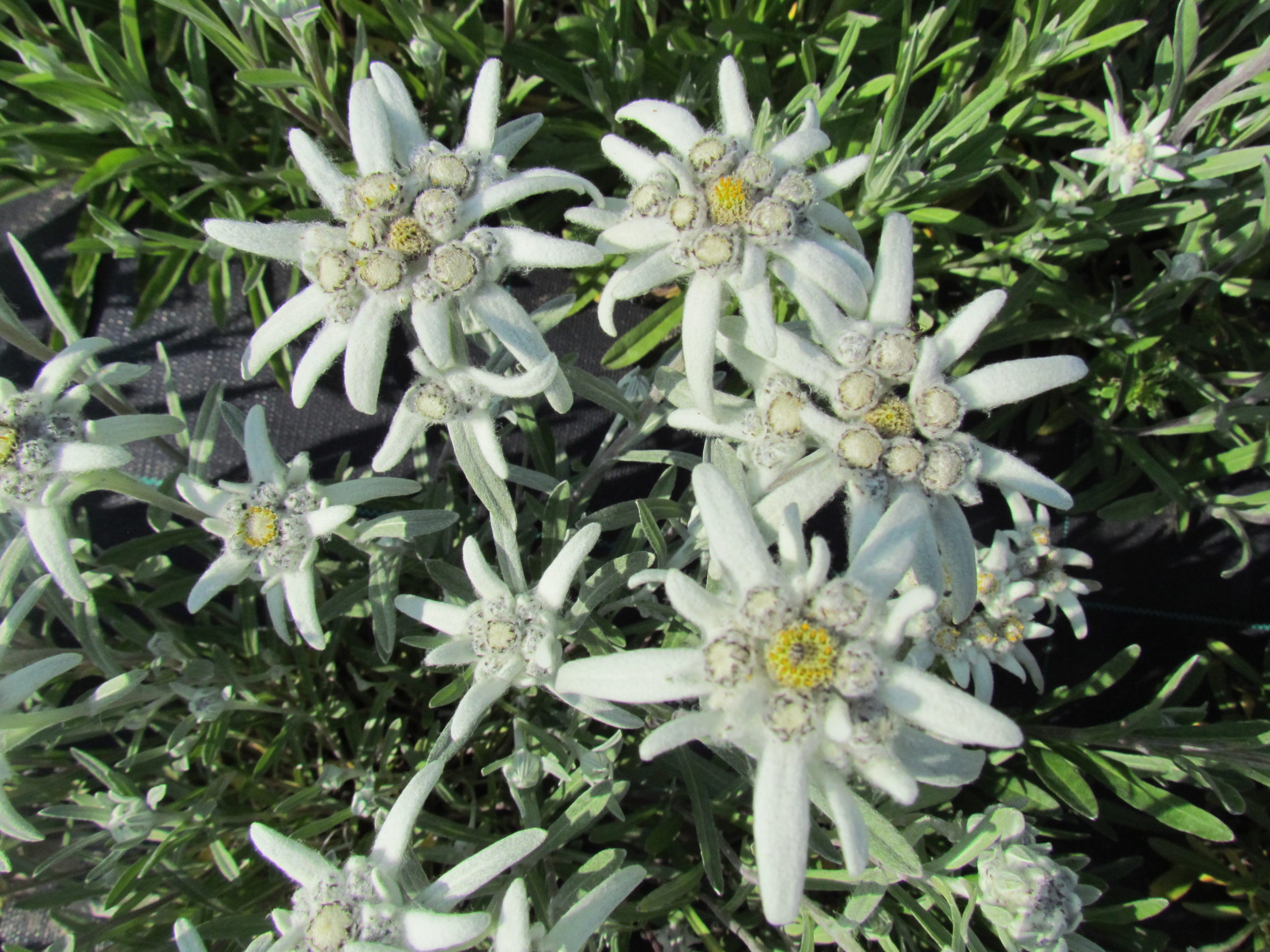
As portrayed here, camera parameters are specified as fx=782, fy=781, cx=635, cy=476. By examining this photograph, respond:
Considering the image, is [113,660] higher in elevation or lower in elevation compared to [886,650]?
lower

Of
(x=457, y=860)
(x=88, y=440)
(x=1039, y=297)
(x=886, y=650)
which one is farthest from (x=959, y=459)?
(x=88, y=440)

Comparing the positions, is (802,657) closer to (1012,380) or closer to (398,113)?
(1012,380)

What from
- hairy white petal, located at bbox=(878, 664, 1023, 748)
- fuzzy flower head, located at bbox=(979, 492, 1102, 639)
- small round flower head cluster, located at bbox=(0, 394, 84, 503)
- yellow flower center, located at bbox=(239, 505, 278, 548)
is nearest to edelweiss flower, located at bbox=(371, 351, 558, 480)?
yellow flower center, located at bbox=(239, 505, 278, 548)

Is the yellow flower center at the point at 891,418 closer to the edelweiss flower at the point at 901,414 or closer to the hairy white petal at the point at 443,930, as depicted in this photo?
the edelweiss flower at the point at 901,414

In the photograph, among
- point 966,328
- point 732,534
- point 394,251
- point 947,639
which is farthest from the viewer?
point 947,639

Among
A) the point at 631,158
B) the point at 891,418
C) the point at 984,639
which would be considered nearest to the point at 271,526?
the point at 631,158

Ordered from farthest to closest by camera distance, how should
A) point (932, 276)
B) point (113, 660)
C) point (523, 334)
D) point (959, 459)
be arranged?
point (932, 276), point (113, 660), point (523, 334), point (959, 459)

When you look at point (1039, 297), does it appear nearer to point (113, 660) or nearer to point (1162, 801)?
point (1162, 801)
